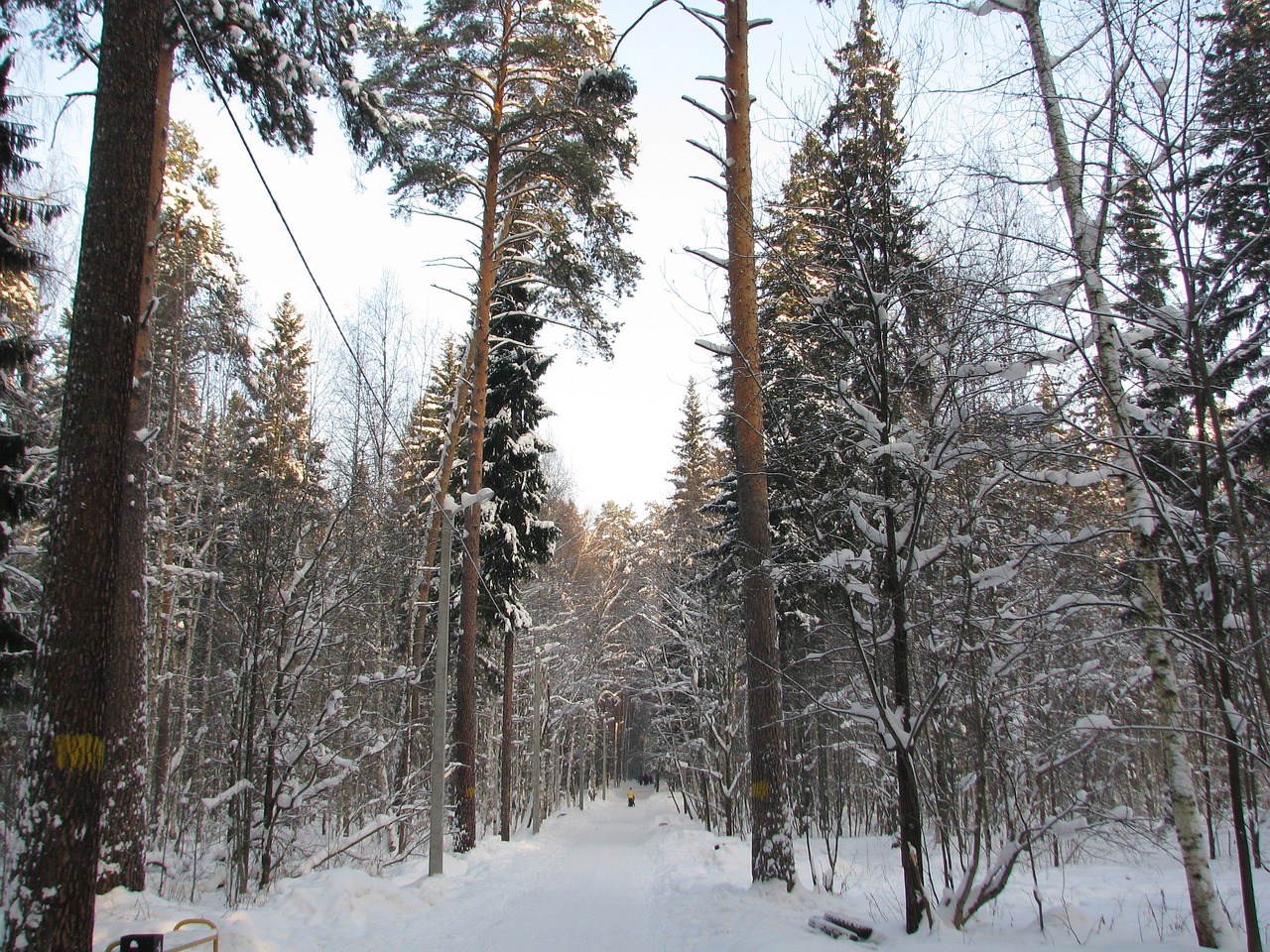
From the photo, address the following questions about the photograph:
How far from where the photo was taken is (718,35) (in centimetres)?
836

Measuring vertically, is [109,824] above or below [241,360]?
below

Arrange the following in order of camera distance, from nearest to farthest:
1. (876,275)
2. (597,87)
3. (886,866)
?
1. (876,275)
2. (597,87)
3. (886,866)

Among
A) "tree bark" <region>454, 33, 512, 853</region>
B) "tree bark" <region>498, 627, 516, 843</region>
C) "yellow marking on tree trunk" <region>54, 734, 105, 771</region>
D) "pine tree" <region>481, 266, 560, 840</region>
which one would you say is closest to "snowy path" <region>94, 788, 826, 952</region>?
"tree bark" <region>454, 33, 512, 853</region>

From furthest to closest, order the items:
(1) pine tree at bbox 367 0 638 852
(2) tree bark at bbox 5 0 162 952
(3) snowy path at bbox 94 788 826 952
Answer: (1) pine tree at bbox 367 0 638 852, (3) snowy path at bbox 94 788 826 952, (2) tree bark at bbox 5 0 162 952

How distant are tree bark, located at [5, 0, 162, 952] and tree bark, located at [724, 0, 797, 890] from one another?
5.11 metres

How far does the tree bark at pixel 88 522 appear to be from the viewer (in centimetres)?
403

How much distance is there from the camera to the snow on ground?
5355mm

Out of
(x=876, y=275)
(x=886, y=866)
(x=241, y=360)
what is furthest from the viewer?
(x=241, y=360)

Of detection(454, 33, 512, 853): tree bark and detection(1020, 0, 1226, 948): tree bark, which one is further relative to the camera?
detection(454, 33, 512, 853): tree bark

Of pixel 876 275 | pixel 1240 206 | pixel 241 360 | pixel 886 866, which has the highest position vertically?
pixel 241 360

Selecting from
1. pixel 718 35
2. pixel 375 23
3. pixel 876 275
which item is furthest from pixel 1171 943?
pixel 375 23

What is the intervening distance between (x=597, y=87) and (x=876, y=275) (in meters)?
3.67

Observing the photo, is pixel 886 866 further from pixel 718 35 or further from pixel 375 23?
pixel 375 23

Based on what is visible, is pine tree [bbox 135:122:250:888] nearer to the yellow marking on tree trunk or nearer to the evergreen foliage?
the evergreen foliage
